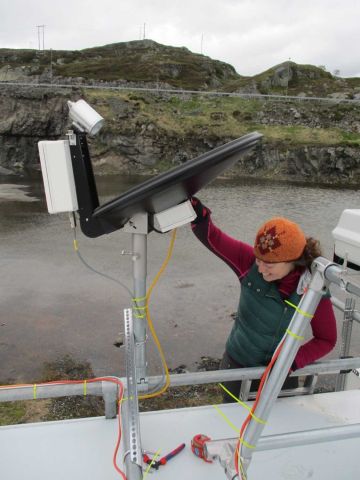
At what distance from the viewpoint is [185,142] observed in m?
32.5

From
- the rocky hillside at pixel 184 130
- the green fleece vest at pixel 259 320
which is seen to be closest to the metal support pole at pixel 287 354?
the green fleece vest at pixel 259 320

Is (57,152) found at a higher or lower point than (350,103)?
lower

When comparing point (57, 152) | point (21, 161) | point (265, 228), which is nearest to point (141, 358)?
point (265, 228)

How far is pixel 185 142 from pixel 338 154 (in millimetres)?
11754

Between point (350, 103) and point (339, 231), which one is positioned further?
point (350, 103)

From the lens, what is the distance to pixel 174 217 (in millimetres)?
1758

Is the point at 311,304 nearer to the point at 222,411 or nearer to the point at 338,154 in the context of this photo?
the point at 222,411

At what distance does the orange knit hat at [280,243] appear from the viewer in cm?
200

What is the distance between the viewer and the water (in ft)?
18.4

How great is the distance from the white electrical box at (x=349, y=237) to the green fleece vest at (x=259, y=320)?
0.37 metres

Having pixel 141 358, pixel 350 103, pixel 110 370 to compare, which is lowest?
pixel 110 370

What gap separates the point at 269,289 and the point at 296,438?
0.90 meters

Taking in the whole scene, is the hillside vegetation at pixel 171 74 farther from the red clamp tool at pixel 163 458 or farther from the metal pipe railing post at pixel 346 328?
the red clamp tool at pixel 163 458

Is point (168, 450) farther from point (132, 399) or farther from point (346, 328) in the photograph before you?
point (346, 328)
